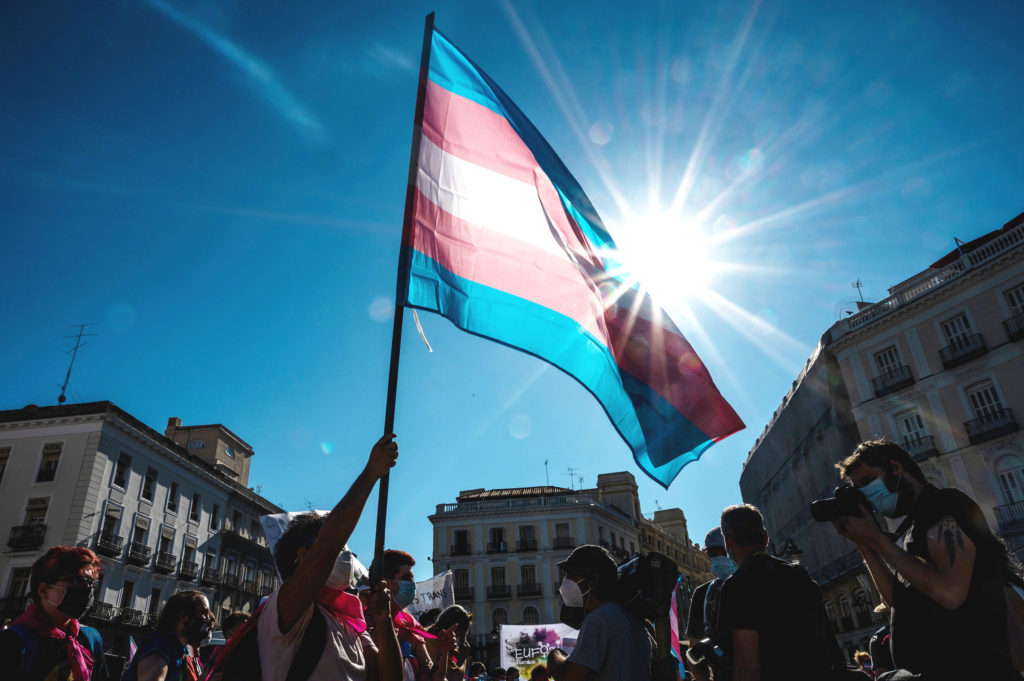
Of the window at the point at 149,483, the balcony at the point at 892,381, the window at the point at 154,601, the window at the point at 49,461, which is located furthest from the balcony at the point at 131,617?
the balcony at the point at 892,381

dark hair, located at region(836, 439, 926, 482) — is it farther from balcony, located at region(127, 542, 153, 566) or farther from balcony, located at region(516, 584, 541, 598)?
balcony, located at region(516, 584, 541, 598)

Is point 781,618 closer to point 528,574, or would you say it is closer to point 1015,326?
point 1015,326

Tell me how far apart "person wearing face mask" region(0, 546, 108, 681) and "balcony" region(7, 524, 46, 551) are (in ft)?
95.3

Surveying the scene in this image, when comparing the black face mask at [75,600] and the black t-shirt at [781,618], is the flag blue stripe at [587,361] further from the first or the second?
the black face mask at [75,600]

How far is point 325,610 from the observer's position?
2.05 meters

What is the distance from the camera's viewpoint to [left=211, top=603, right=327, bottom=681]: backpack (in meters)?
1.84

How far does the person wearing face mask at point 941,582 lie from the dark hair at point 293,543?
1.83m

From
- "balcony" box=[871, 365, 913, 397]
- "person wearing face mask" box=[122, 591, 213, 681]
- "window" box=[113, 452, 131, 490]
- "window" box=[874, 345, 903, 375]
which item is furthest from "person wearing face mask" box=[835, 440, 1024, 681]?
"window" box=[113, 452, 131, 490]

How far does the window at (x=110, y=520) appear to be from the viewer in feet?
88.8

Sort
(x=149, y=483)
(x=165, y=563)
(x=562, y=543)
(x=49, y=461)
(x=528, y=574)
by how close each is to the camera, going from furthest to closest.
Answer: (x=562, y=543) → (x=528, y=574) → (x=149, y=483) → (x=165, y=563) → (x=49, y=461)

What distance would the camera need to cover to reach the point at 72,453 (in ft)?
88.9

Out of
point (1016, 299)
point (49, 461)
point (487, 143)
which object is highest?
point (1016, 299)

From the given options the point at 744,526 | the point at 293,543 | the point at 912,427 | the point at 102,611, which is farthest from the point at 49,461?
the point at 912,427

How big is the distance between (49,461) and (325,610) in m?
32.0
